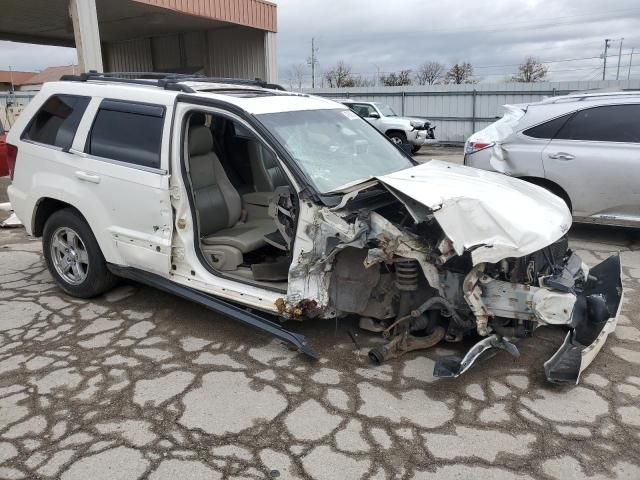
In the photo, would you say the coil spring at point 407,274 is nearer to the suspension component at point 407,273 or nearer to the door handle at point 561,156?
the suspension component at point 407,273

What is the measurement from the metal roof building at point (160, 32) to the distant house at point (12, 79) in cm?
3765

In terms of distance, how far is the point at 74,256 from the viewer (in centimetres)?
473

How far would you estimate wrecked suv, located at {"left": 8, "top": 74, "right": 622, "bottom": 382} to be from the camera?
328cm

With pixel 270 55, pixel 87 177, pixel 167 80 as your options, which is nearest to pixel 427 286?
pixel 167 80

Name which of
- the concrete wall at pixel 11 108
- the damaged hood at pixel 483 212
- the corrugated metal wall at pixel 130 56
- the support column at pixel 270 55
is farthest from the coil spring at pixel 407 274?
the corrugated metal wall at pixel 130 56

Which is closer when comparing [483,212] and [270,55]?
[483,212]

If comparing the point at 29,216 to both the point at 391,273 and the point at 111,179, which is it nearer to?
the point at 111,179

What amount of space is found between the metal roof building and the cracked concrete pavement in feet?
→ 24.5

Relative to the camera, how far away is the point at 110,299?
483 cm

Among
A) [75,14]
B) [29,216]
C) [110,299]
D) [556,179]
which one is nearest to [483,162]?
[556,179]

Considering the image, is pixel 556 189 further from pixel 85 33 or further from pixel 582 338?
pixel 85 33

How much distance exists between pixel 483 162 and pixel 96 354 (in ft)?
16.9

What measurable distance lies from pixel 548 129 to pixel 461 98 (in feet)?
49.5

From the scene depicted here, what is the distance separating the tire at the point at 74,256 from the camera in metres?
4.52
